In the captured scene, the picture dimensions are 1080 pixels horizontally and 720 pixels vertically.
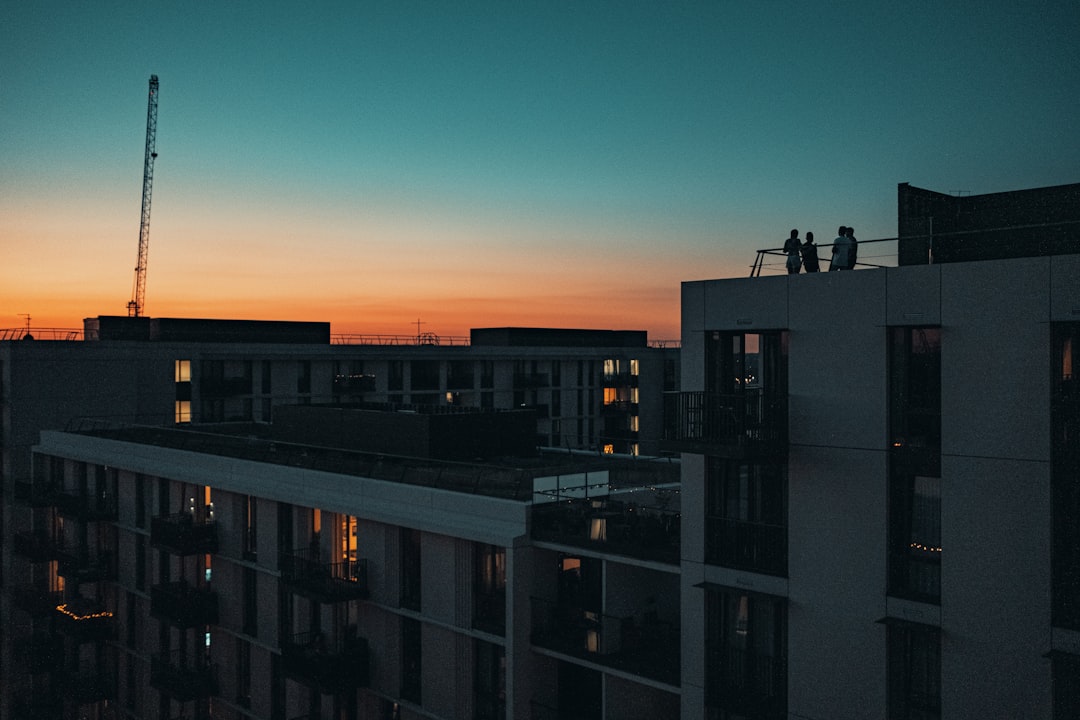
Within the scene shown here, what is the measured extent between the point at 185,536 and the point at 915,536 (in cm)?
2448

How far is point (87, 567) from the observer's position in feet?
131

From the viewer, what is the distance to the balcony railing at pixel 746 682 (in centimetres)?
1811

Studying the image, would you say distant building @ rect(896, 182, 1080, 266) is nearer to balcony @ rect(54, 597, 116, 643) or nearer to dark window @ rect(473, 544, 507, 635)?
dark window @ rect(473, 544, 507, 635)

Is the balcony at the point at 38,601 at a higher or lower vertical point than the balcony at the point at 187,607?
lower

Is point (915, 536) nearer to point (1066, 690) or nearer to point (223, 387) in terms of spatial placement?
point (1066, 690)

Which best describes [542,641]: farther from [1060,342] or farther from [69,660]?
[69,660]

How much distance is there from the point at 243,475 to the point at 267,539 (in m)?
2.47

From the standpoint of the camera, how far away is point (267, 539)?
3025 cm

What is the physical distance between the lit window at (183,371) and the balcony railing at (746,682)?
45.9 meters

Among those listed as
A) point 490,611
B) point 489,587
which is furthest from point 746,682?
point 489,587

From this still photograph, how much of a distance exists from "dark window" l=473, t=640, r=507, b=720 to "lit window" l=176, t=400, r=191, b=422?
128ft

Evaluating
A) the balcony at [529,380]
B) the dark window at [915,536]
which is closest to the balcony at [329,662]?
the dark window at [915,536]

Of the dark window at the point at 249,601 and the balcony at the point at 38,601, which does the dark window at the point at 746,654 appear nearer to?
the dark window at the point at 249,601

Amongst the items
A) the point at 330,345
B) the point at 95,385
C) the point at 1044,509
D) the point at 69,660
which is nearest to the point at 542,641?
the point at 1044,509
